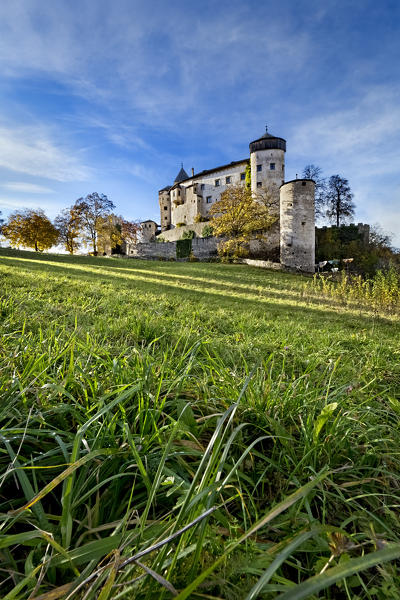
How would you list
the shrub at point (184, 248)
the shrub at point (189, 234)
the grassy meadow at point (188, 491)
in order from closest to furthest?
the grassy meadow at point (188, 491)
the shrub at point (184, 248)
the shrub at point (189, 234)

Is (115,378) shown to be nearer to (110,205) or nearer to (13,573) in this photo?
(13,573)

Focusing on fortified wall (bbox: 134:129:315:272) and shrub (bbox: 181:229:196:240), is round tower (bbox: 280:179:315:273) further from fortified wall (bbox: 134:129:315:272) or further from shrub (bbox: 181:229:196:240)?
shrub (bbox: 181:229:196:240)

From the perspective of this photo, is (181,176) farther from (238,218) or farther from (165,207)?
(238,218)

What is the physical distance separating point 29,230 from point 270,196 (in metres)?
32.4

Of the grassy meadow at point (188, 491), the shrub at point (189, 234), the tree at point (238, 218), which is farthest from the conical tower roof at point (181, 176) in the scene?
the grassy meadow at point (188, 491)

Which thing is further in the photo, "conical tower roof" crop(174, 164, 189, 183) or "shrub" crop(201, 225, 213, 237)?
"conical tower roof" crop(174, 164, 189, 183)

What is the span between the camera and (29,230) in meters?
37.0

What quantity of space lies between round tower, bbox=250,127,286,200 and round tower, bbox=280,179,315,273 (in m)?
9.66

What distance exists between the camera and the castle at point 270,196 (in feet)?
81.5

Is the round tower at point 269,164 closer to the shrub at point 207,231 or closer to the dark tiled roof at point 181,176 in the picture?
the shrub at point 207,231

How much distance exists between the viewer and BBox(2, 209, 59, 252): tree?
3712 centimetres

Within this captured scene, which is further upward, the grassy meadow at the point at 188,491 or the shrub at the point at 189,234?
the shrub at the point at 189,234

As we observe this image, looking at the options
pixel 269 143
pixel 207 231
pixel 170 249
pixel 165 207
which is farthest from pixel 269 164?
pixel 165 207

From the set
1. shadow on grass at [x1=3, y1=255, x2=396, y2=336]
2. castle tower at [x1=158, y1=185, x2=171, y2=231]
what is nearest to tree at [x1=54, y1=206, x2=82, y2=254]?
castle tower at [x1=158, y1=185, x2=171, y2=231]
